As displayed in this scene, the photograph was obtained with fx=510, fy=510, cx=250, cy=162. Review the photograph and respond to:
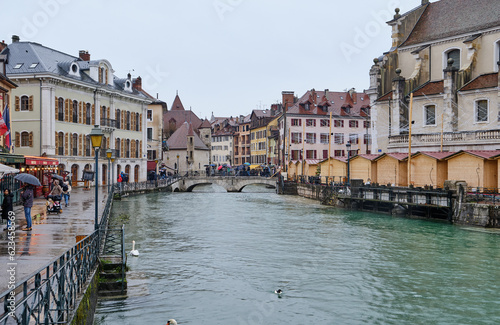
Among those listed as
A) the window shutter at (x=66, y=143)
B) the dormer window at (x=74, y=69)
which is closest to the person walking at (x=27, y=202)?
the window shutter at (x=66, y=143)

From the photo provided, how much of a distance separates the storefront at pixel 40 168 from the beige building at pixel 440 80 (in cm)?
2467

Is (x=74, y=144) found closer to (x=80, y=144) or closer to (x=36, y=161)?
(x=80, y=144)

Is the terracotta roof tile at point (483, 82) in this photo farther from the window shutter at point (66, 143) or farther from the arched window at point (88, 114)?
the window shutter at point (66, 143)

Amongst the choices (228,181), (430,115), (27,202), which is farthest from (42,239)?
(228,181)

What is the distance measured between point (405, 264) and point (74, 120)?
126ft

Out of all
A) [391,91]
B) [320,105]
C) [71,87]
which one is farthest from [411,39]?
[71,87]

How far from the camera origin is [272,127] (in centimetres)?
9325

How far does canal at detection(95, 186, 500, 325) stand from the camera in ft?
39.5

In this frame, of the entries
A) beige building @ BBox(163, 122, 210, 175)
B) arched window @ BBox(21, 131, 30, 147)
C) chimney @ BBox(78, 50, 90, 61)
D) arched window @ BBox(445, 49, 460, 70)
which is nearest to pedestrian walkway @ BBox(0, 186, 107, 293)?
arched window @ BBox(21, 131, 30, 147)

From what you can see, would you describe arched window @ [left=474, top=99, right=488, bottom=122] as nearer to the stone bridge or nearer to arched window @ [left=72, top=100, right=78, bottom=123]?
the stone bridge

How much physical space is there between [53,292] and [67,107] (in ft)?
Result: 140

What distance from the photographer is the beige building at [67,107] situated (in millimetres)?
44000

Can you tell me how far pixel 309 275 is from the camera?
15.7 m

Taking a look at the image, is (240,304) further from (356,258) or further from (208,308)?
(356,258)
